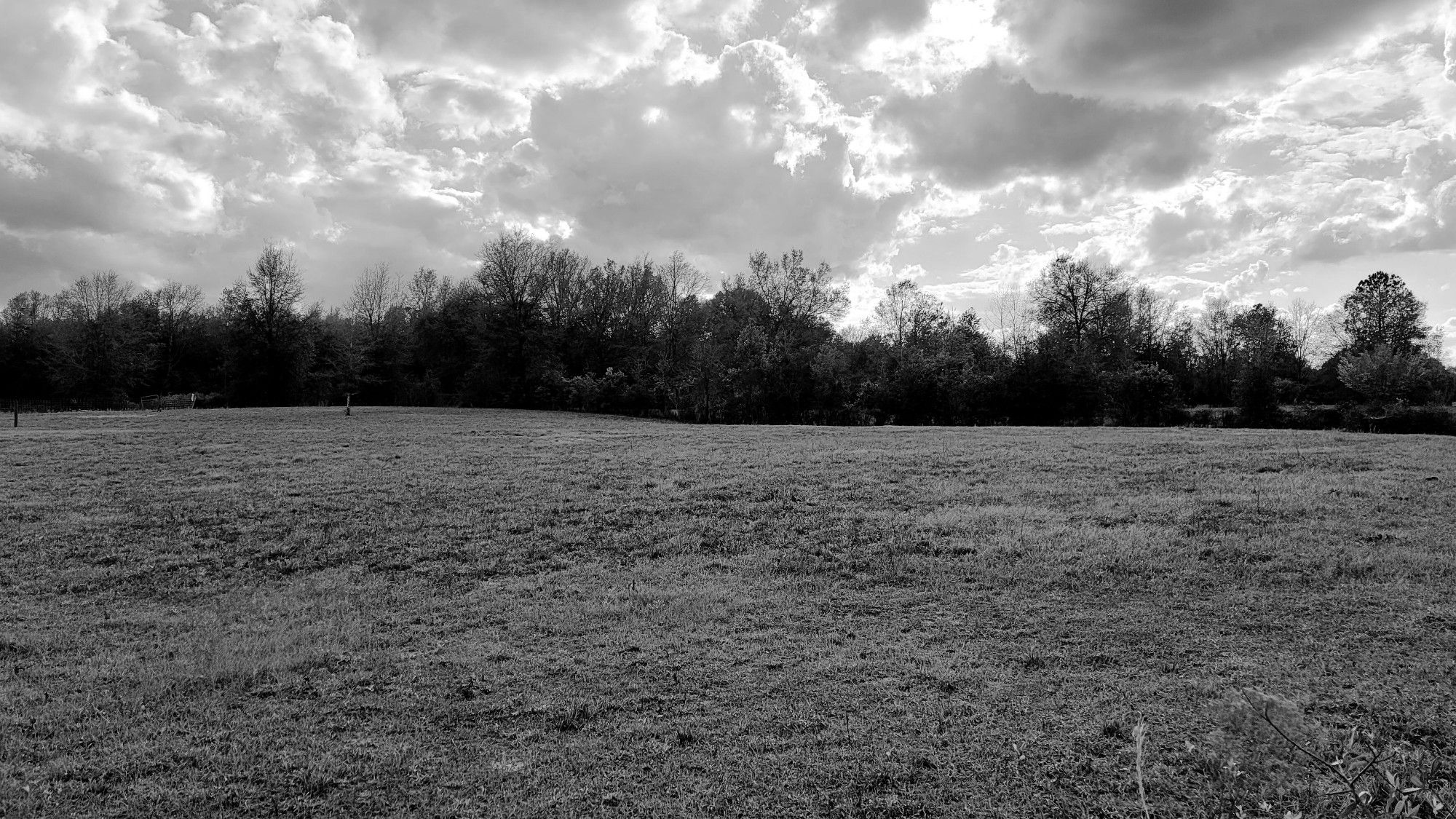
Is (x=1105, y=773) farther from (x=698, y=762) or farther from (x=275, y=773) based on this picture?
(x=275, y=773)

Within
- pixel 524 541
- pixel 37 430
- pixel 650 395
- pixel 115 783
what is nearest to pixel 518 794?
pixel 115 783

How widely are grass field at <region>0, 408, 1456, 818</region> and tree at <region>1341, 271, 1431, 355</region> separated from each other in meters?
49.8

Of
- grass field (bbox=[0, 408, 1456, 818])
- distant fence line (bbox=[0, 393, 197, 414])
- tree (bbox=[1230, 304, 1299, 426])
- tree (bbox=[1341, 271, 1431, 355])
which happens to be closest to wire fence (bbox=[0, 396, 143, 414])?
distant fence line (bbox=[0, 393, 197, 414])

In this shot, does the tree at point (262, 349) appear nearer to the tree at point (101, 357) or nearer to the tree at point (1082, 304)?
the tree at point (101, 357)

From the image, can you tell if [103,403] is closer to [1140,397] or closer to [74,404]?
[74,404]

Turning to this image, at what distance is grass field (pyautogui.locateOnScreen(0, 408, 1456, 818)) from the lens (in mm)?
4887

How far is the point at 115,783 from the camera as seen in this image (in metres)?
5.12

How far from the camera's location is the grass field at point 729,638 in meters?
4.89

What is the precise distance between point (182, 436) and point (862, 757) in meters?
28.2

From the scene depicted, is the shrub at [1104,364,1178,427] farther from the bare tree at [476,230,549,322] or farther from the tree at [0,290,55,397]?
the tree at [0,290,55,397]

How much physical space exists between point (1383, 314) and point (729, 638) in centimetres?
6696

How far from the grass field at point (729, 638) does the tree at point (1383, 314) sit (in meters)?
49.8

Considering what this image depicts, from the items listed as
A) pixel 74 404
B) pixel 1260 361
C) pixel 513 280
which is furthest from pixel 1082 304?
pixel 74 404

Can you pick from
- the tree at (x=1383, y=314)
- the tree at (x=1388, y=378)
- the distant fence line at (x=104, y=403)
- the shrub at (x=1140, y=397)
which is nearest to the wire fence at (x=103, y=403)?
the distant fence line at (x=104, y=403)
